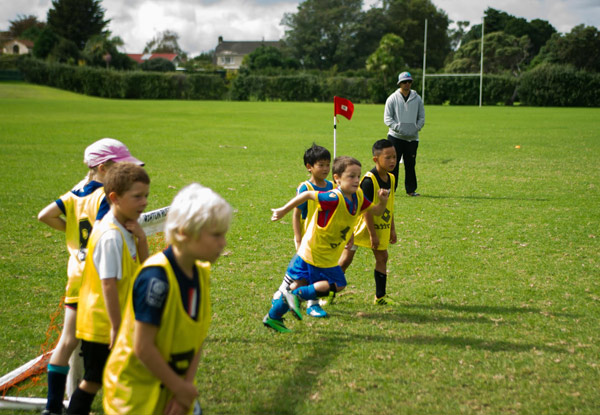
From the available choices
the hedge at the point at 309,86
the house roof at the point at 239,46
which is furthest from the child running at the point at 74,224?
the house roof at the point at 239,46

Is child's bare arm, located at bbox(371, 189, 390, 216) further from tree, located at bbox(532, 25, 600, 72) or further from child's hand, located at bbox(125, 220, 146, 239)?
tree, located at bbox(532, 25, 600, 72)

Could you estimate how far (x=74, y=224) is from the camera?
3.70m

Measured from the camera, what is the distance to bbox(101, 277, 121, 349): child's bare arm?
2.94 m

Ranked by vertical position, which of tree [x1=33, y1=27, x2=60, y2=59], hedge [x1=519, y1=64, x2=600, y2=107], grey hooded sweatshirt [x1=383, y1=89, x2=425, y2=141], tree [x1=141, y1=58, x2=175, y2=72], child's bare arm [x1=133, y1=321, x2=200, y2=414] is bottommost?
child's bare arm [x1=133, y1=321, x2=200, y2=414]

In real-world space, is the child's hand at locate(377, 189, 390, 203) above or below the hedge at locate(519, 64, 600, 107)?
below

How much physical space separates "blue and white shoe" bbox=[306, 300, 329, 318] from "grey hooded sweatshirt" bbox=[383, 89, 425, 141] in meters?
7.77

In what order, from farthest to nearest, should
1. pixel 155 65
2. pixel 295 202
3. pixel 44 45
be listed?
pixel 155 65 < pixel 44 45 < pixel 295 202

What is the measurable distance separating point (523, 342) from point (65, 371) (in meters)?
3.63

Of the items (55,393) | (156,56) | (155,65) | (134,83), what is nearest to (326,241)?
(55,393)

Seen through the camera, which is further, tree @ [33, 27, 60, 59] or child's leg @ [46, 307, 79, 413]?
tree @ [33, 27, 60, 59]

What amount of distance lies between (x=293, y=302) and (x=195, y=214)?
256cm

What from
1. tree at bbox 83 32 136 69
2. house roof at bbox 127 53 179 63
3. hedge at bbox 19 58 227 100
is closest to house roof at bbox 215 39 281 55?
house roof at bbox 127 53 179 63

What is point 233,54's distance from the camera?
152 m

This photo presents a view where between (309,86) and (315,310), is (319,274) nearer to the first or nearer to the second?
(315,310)
